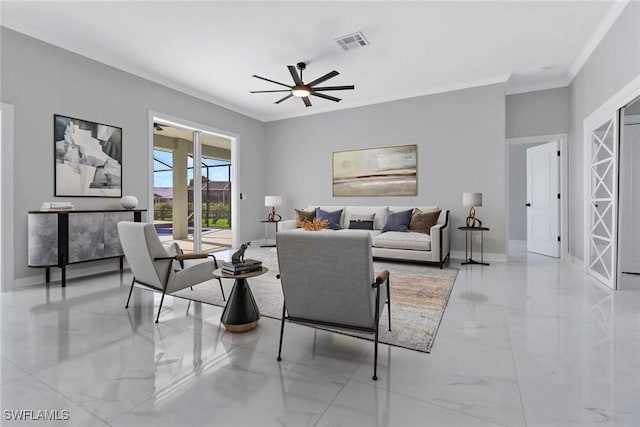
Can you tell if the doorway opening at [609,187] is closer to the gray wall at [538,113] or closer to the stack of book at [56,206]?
the gray wall at [538,113]

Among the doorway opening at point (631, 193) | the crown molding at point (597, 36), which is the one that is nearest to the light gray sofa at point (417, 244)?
the doorway opening at point (631, 193)

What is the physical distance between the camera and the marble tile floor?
155 cm

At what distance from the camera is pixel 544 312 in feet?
9.75

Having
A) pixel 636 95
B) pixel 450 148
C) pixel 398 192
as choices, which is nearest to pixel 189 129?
pixel 398 192

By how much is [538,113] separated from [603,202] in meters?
2.27

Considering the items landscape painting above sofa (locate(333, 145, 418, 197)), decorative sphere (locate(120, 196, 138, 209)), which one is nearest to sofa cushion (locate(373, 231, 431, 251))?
landscape painting above sofa (locate(333, 145, 418, 197))

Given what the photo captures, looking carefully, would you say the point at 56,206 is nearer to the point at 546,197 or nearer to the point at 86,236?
the point at 86,236

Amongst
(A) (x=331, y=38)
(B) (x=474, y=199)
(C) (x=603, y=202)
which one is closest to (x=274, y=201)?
(A) (x=331, y=38)

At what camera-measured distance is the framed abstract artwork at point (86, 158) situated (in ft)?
13.8

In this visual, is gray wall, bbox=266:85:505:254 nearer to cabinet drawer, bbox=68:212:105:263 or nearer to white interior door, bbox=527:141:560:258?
white interior door, bbox=527:141:560:258

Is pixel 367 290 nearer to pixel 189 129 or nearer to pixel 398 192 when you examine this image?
pixel 398 192

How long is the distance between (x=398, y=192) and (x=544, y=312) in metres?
3.67

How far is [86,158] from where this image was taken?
4473mm

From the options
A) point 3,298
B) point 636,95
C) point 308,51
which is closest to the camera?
point 636,95
